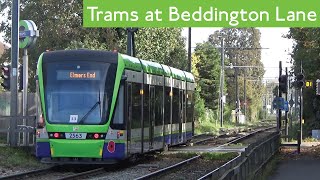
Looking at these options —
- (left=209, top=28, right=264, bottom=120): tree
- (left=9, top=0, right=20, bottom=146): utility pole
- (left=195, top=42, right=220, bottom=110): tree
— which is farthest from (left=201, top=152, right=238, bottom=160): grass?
(left=209, top=28, right=264, bottom=120): tree

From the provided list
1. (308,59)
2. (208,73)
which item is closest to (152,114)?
(308,59)

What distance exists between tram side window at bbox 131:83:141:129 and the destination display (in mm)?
1589

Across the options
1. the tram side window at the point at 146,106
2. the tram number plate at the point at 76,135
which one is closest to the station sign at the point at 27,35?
the tram side window at the point at 146,106

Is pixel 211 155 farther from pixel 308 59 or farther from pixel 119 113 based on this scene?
pixel 308 59

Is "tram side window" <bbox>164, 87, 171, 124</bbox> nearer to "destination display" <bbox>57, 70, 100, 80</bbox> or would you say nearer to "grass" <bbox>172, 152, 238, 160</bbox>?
"grass" <bbox>172, 152, 238, 160</bbox>

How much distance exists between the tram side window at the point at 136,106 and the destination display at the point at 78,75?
159 centimetres

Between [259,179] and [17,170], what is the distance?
6937 millimetres

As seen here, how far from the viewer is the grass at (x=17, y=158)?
20.0m

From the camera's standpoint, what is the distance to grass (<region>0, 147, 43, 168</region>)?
65.6ft

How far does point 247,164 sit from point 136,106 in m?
5.11

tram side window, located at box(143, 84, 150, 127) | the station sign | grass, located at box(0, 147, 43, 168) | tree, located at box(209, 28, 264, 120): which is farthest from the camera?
tree, located at box(209, 28, 264, 120)

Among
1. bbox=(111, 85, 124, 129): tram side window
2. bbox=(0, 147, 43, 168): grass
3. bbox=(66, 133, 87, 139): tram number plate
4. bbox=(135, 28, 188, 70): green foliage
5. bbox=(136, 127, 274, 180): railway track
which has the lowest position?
bbox=(136, 127, 274, 180): railway track

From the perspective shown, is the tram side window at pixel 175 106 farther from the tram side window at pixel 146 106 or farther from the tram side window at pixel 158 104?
the tram side window at pixel 146 106

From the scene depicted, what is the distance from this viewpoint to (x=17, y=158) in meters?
20.8
